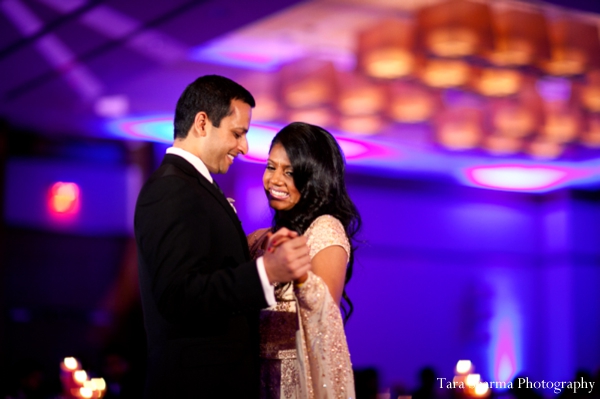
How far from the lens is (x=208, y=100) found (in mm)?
1992

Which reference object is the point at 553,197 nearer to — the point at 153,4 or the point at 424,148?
the point at 424,148

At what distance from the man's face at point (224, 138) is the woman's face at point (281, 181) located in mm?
525

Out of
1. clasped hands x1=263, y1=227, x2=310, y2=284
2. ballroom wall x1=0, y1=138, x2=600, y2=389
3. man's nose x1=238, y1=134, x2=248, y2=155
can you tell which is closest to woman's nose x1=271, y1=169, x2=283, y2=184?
man's nose x1=238, y1=134, x2=248, y2=155

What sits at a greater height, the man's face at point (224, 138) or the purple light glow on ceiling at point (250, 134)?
the purple light glow on ceiling at point (250, 134)

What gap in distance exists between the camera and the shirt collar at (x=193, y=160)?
1.97 metres

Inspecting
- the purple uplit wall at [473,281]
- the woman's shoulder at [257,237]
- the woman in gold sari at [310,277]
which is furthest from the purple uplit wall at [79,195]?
the woman in gold sari at [310,277]

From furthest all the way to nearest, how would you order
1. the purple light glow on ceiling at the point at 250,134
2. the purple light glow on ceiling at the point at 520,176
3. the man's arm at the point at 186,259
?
the purple light glow on ceiling at the point at 520,176 < the purple light glow on ceiling at the point at 250,134 < the man's arm at the point at 186,259

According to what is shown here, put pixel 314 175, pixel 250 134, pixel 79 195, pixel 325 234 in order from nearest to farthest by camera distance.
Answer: pixel 325 234 < pixel 314 175 < pixel 250 134 < pixel 79 195

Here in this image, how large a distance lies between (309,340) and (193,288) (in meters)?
0.67

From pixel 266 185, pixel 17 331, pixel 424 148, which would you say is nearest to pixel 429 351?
pixel 424 148

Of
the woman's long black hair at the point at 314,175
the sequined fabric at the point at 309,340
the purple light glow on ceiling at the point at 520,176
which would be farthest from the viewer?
the purple light glow on ceiling at the point at 520,176

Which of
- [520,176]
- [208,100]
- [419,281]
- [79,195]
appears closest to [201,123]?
[208,100]

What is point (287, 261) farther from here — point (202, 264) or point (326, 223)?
point (326, 223)

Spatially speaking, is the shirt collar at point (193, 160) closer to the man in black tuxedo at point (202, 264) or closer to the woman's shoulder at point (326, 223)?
the man in black tuxedo at point (202, 264)
